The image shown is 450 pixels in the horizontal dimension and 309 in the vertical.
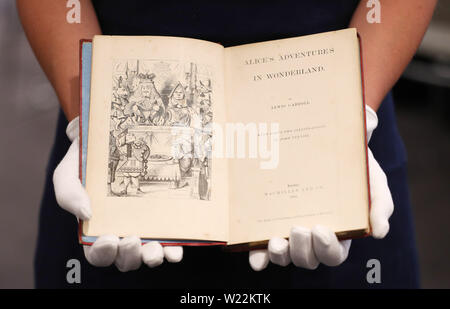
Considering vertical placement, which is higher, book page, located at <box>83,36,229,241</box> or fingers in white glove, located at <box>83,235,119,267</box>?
book page, located at <box>83,36,229,241</box>

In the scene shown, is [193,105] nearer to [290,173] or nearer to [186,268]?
[290,173]

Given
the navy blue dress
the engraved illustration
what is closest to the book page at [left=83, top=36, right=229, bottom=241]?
the engraved illustration

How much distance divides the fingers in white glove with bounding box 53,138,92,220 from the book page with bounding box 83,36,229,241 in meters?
0.01

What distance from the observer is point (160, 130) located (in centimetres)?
63

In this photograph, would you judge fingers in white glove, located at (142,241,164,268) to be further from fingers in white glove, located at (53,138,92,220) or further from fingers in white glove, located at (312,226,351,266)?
fingers in white glove, located at (312,226,351,266)

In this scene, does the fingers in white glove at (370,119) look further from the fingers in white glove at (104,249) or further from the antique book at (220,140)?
the fingers in white glove at (104,249)

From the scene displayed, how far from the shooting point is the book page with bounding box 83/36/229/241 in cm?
60

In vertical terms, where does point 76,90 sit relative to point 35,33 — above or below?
below

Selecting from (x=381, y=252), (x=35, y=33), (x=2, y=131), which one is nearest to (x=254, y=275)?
(x=381, y=252)

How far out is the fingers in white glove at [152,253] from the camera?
59 cm

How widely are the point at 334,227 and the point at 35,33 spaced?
0.54 m

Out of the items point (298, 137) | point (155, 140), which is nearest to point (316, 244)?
point (298, 137)

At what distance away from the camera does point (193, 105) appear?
0.64m

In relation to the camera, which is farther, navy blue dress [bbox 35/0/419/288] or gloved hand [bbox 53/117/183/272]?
navy blue dress [bbox 35/0/419/288]
